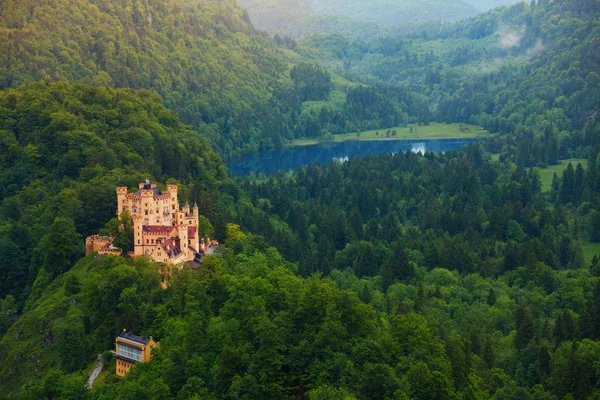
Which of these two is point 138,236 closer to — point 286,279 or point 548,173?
point 286,279

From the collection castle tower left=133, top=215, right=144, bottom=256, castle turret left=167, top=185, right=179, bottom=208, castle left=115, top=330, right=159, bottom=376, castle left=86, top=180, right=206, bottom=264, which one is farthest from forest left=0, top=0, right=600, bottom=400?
castle turret left=167, top=185, right=179, bottom=208

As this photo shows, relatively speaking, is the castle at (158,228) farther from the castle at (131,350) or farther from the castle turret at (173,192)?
the castle at (131,350)

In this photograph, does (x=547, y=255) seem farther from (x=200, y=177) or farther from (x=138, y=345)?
(x=138, y=345)

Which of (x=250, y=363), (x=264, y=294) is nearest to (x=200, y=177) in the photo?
(x=264, y=294)

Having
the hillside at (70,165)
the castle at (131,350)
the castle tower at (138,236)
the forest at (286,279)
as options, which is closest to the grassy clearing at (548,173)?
the forest at (286,279)

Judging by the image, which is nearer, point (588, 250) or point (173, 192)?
point (173, 192)

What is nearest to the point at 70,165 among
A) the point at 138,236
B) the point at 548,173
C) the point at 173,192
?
the point at 173,192
